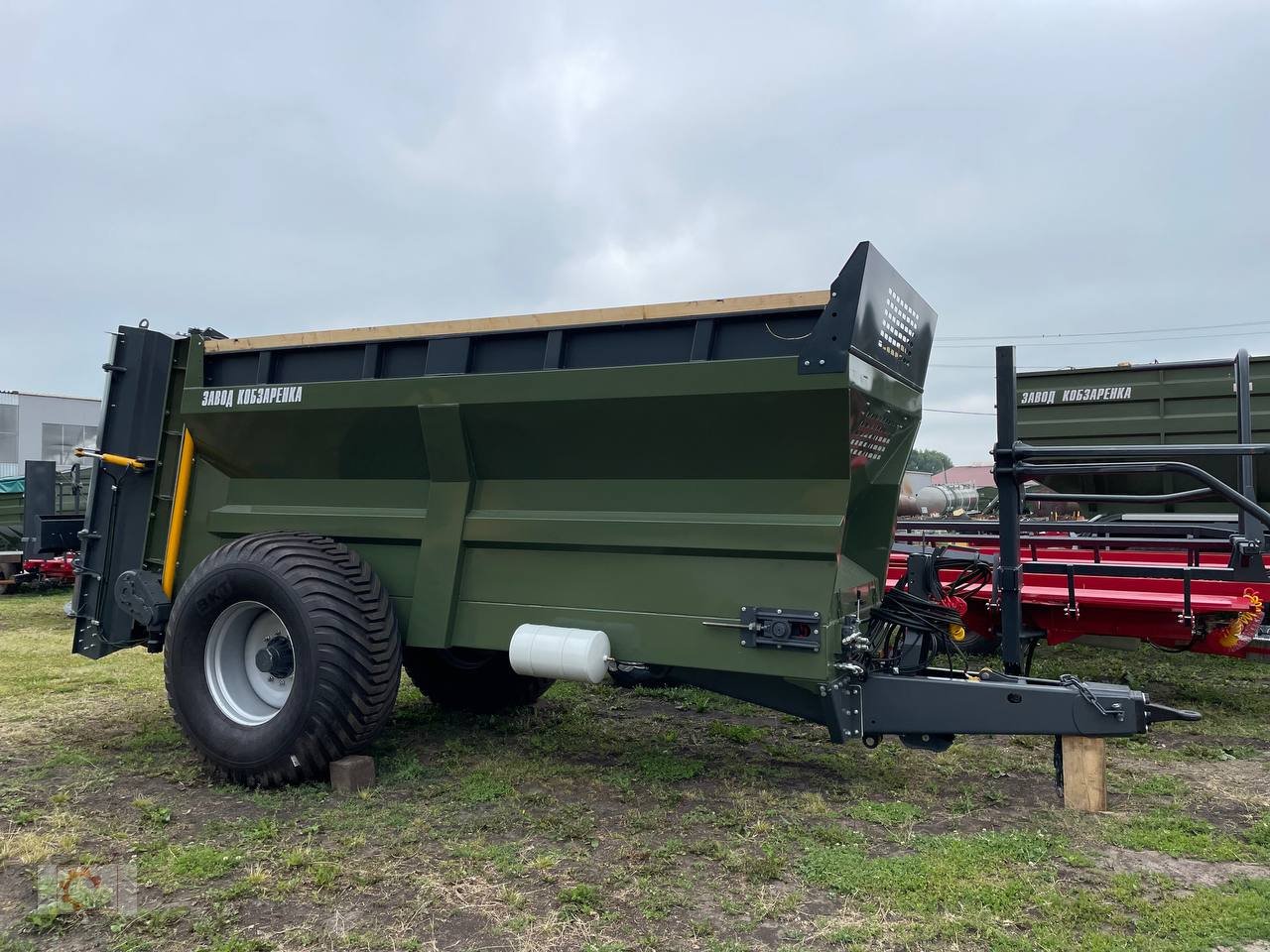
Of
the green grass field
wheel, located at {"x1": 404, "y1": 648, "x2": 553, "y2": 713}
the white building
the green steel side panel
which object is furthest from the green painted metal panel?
the white building

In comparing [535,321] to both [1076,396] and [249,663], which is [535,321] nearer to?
[249,663]

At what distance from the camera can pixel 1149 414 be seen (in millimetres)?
7754

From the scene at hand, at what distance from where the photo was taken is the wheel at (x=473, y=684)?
5445 mm

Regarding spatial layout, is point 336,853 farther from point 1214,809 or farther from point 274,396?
point 1214,809

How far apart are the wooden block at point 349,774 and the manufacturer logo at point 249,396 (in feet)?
5.65

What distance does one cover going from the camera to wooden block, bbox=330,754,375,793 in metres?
4.12

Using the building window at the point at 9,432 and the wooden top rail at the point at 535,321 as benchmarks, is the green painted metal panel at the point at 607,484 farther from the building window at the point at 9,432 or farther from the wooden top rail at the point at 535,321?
the building window at the point at 9,432

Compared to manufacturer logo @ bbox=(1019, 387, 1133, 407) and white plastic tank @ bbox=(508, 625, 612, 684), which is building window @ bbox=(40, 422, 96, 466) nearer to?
manufacturer logo @ bbox=(1019, 387, 1133, 407)

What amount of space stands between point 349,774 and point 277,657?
67 centimetres

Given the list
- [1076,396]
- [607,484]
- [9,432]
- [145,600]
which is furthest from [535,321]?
[9,432]

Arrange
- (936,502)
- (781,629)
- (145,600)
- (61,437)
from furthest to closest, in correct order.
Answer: (61,437) → (936,502) → (145,600) → (781,629)

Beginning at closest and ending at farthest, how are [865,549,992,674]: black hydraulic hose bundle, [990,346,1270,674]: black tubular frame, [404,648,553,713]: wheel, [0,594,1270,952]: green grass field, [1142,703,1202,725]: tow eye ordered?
[0,594,1270,952]: green grass field, [1142,703,1202,725]: tow eye, [990,346,1270,674]: black tubular frame, [865,549,992,674]: black hydraulic hose bundle, [404,648,553,713]: wheel

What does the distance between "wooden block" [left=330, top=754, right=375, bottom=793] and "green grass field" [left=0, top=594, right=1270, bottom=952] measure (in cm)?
9

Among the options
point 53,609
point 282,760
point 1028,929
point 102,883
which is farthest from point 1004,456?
point 53,609
